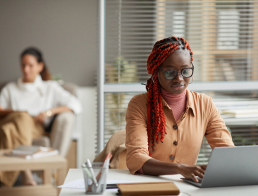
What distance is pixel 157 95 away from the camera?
1477 mm

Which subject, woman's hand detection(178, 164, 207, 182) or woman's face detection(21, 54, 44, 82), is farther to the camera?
woman's face detection(21, 54, 44, 82)

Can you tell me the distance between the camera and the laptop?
1.01 m

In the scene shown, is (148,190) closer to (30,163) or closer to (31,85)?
(30,163)

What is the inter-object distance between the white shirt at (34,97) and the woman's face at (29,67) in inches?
2.3

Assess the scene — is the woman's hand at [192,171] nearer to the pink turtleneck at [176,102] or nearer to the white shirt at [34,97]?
the pink turtleneck at [176,102]

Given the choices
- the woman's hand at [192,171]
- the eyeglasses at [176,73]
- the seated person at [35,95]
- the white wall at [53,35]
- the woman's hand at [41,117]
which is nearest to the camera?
the woman's hand at [192,171]

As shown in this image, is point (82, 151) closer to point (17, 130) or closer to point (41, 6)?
point (17, 130)

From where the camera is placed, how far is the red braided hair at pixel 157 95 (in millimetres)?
1415

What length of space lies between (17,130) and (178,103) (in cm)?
238

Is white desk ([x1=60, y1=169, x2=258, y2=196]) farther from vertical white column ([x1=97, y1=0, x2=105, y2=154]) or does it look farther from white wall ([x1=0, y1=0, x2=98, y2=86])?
white wall ([x1=0, y1=0, x2=98, y2=86])

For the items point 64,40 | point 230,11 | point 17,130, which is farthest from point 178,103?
point 64,40

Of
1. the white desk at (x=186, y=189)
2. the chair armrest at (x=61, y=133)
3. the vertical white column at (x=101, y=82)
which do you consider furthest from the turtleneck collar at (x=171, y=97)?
the chair armrest at (x=61, y=133)

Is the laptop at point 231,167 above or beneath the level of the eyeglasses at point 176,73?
beneath

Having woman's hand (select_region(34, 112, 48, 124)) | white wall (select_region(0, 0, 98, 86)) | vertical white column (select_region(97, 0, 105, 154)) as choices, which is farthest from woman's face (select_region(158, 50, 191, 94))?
white wall (select_region(0, 0, 98, 86))
